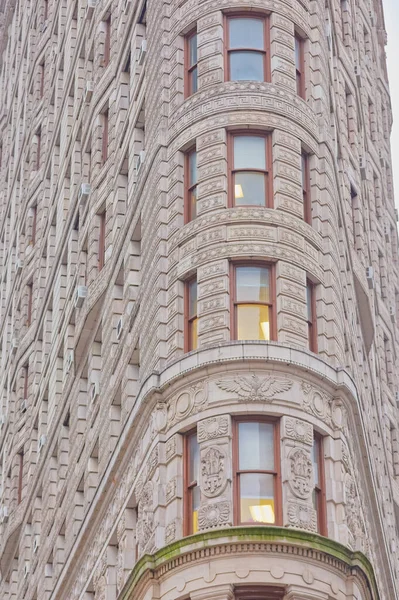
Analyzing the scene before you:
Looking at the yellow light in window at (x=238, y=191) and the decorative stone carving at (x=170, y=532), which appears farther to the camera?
the yellow light in window at (x=238, y=191)

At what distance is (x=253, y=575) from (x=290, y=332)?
700 centimetres

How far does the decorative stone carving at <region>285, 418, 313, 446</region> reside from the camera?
4184 cm

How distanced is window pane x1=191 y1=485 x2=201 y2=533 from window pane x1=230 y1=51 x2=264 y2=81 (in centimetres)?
1236

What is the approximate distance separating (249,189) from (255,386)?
20.9 feet

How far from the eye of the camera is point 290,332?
43781mm

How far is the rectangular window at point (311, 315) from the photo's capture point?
44763mm

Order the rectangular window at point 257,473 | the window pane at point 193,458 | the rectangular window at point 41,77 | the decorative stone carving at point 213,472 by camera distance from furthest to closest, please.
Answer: the rectangular window at point 41,77 < the window pane at point 193,458 < the decorative stone carving at point 213,472 < the rectangular window at point 257,473

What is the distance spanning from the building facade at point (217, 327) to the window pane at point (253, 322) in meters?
0.05

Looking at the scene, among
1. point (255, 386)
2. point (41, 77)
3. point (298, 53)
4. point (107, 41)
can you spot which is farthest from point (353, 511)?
point (41, 77)

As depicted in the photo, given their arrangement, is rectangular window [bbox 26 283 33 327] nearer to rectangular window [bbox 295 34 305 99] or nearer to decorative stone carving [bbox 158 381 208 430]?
rectangular window [bbox 295 34 305 99]

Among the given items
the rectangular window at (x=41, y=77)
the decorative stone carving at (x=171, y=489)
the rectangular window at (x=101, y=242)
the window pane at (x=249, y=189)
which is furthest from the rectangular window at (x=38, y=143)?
the decorative stone carving at (x=171, y=489)

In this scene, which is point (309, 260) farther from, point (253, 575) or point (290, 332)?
point (253, 575)

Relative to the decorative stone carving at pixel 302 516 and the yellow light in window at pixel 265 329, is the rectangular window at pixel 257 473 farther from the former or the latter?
the yellow light in window at pixel 265 329

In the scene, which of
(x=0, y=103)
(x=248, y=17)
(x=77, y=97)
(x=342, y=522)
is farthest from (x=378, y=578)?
(x=0, y=103)
